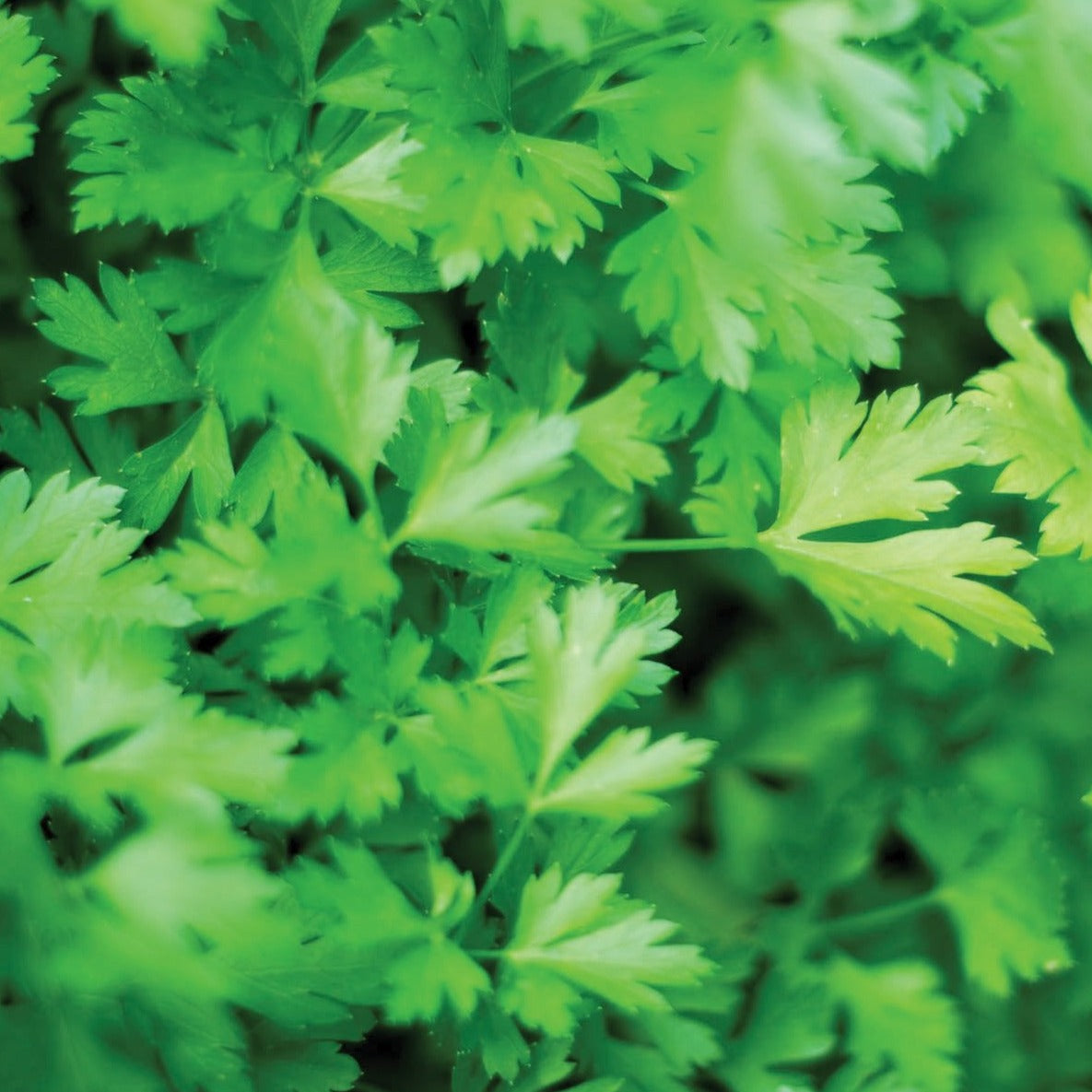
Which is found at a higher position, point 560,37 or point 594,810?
point 560,37

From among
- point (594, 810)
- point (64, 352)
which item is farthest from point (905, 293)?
point (64, 352)

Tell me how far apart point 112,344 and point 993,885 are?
49.0 inches

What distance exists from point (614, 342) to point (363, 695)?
600mm

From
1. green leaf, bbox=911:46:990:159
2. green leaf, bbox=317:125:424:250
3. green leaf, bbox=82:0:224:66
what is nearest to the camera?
green leaf, bbox=82:0:224:66

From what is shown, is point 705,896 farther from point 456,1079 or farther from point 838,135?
point 838,135

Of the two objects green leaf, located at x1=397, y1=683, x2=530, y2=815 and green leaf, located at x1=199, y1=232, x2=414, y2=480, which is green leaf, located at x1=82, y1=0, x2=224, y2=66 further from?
green leaf, located at x1=397, y1=683, x2=530, y2=815

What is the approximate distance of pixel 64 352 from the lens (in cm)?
136

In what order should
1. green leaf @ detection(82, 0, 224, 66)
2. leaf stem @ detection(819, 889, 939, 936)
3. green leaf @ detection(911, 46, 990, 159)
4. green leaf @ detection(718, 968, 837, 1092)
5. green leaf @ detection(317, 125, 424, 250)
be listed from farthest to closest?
leaf stem @ detection(819, 889, 939, 936)
green leaf @ detection(718, 968, 837, 1092)
green leaf @ detection(911, 46, 990, 159)
green leaf @ detection(317, 125, 424, 250)
green leaf @ detection(82, 0, 224, 66)

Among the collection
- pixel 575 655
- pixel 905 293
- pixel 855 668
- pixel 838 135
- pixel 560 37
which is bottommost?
pixel 855 668

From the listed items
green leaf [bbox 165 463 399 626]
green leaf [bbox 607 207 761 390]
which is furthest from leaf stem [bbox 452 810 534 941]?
green leaf [bbox 607 207 761 390]

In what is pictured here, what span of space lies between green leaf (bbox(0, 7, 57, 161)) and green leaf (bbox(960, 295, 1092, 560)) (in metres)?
0.95

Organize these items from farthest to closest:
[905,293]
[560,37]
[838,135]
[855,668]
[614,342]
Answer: [855,668] → [905,293] → [614,342] → [838,135] → [560,37]

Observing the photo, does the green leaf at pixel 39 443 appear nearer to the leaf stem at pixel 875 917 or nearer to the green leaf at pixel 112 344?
the green leaf at pixel 112 344

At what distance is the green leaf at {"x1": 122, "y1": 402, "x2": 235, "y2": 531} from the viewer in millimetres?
1075
